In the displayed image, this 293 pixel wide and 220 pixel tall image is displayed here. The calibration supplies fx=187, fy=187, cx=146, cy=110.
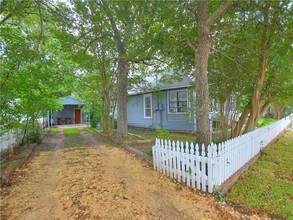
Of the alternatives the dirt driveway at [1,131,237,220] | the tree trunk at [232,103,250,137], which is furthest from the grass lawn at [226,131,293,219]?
the tree trunk at [232,103,250,137]

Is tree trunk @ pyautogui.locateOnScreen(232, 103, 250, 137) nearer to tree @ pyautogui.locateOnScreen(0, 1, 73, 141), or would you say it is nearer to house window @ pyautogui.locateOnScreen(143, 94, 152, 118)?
tree @ pyautogui.locateOnScreen(0, 1, 73, 141)

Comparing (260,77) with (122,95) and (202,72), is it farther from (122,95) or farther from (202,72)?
(122,95)

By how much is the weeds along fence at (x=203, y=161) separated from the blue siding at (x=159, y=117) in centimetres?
406

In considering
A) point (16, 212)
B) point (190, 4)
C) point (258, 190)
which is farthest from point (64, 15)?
point (258, 190)

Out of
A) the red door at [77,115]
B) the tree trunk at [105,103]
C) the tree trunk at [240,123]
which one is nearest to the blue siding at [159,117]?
the tree trunk at [240,123]

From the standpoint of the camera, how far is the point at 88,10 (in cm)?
687

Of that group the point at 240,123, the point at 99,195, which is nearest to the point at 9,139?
the point at 99,195

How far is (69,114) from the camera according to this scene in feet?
82.9

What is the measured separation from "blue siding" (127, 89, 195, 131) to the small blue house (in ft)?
32.7

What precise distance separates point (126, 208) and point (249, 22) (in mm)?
5320

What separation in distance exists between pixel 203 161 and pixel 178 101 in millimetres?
8426

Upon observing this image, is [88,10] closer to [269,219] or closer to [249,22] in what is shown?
[249,22]

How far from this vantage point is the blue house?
11.2 metres

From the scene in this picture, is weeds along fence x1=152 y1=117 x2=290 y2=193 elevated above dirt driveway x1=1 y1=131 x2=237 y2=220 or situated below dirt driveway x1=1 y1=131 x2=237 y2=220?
above
